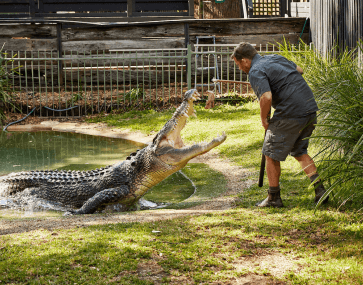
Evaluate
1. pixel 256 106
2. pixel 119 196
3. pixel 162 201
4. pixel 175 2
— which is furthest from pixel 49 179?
pixel 175 2

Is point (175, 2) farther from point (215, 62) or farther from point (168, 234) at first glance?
point (168, 234)

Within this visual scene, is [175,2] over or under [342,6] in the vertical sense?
over

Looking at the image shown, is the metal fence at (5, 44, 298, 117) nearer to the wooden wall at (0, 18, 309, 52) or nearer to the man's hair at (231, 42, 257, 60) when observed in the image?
the wooden wall at (0, 18, 309, 52)

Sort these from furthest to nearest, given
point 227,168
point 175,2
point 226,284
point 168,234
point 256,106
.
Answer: point 175,2
point 256,106
point 227,168
point 168,234
point 226,284

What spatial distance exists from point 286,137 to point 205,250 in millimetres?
Result: 1601

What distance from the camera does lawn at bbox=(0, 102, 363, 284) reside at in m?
3.02

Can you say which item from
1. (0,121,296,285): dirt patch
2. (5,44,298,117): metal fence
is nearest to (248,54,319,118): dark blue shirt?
(0,121,296,285): dirt patch

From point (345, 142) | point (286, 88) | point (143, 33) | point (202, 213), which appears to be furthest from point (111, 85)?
point (345, 142)

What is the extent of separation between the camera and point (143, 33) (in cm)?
1430

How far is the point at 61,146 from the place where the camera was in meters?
9.52

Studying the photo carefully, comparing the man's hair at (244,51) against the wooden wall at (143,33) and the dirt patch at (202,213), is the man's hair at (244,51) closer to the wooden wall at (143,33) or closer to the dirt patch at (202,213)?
the dirt patch at (202,213)

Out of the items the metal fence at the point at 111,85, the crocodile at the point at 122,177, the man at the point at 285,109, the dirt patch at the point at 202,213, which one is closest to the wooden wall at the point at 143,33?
the metal fence at the point at 111,85

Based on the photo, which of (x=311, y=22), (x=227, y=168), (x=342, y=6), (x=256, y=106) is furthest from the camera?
(x=311, y=22)

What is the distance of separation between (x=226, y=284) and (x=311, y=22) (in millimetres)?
12085
